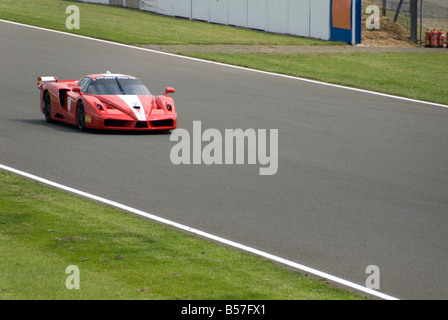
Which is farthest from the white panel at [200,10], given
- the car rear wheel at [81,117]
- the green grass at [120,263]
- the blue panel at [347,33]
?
the green grass at [120,263]

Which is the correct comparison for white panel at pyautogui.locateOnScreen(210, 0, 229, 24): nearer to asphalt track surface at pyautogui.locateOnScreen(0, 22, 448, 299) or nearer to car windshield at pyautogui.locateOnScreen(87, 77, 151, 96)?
asphalt track surface at pyautogui.locateOnScreen(0, 22, 448, 299)

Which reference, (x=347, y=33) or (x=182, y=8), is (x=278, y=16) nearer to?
(x=347, y=33)

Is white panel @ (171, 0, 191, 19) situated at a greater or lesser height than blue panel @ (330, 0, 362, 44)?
greater

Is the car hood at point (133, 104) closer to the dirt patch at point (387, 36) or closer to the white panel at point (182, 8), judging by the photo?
the dirt patch at point (387, 36)

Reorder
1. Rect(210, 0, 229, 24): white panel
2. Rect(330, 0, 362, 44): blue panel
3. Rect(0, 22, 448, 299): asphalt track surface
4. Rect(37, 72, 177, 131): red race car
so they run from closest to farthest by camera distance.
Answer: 1. Rect(0, 22, 448, 299): asphalt track surface
2. Rect(37, 72, 177, 131): red race car
3. Rect(330, 0, 362, 44): blue panel
4. Rect(210, 0, 229, 24): white panel

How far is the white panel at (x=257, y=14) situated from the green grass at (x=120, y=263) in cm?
2689

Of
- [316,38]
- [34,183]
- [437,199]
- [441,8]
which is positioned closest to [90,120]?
[34,183]

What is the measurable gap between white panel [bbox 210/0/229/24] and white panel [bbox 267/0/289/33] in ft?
8.41

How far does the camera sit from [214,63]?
29.9 meters

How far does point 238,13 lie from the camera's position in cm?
3934

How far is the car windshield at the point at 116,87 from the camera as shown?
19.1m

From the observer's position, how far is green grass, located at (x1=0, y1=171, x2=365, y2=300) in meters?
8.63

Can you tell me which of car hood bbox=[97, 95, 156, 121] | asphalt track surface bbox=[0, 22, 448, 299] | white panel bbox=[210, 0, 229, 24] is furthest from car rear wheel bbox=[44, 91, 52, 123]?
white panel bbox=[210, 0, 229, 24]

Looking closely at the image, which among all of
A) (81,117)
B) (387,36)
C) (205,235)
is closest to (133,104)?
(81,117)
